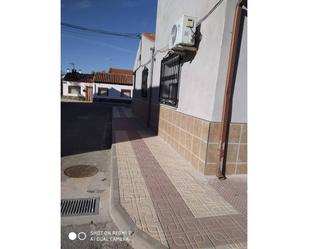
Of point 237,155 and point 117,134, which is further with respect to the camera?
point 117,134

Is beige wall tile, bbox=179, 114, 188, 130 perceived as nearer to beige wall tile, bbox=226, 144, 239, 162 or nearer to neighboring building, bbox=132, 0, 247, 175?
neighboring building, bbox=132, 0, 247, 175

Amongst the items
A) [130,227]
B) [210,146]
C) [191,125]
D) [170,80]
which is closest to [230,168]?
[210,146]

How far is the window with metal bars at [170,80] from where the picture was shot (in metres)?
5.44

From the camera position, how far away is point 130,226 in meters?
2.28

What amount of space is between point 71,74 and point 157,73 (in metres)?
27.3

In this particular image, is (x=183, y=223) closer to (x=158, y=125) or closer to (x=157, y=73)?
(x=158, y=125)

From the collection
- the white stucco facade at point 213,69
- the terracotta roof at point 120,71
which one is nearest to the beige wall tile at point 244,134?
the white stucco facade at point 213,69

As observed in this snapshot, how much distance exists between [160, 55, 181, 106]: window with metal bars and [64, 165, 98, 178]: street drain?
258cm

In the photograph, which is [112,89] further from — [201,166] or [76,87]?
[201,166]

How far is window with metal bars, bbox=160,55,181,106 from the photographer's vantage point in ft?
17.9

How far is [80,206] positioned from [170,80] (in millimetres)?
4228

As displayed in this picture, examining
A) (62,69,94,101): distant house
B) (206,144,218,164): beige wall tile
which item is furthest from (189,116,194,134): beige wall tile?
(62,69,94,101): distant house

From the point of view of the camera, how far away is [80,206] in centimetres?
281
